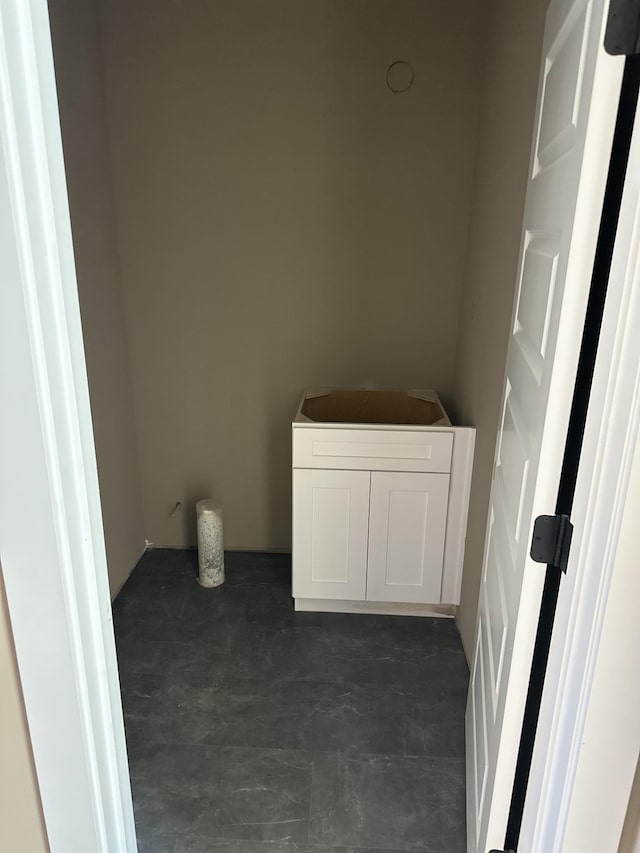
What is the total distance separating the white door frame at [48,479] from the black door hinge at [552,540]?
72 cm

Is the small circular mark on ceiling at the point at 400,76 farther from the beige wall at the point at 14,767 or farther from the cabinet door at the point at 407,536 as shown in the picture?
the beige wall at the point at 14,767

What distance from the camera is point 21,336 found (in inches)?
29.8

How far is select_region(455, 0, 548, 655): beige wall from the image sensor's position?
179 centimetres

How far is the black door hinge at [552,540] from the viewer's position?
982mm

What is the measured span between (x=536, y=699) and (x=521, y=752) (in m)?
0.14

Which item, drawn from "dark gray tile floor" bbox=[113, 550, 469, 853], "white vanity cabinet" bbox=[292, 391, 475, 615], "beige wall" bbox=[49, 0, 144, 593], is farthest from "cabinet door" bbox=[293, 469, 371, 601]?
"beige wall" bbox=[49, 0, 144, 593]

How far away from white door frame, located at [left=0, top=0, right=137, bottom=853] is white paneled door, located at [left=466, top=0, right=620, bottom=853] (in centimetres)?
72

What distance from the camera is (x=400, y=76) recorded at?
2.40m

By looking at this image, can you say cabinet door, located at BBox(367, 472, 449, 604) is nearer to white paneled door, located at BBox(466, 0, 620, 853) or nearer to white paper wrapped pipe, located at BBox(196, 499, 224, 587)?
white paper wrapped pipe, located at BBox(196, 499, 224, 587)

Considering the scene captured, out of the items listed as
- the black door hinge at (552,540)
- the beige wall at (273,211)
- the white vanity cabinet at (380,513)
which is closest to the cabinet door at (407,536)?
the white vanity cabinet at (380,513)

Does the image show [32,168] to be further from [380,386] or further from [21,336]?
[380,386]

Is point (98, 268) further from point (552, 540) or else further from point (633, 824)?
point (633, 824)

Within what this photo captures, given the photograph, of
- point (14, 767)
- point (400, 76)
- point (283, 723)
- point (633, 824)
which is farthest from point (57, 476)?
point (400, 76)

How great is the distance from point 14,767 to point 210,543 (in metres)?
1.74
